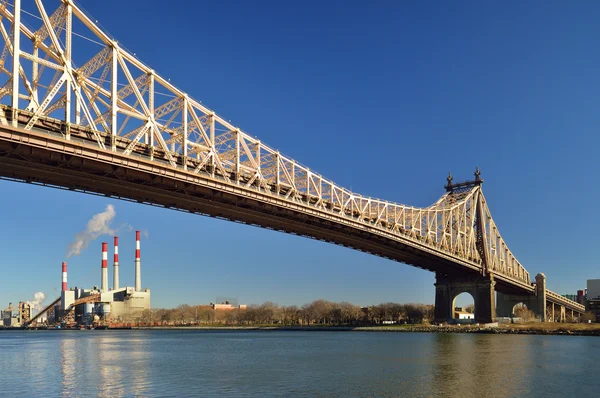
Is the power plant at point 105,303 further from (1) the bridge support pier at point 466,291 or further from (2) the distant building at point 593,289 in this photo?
(2) the distant building at point 593,289

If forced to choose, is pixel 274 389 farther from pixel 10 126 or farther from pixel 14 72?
pixel 14 72

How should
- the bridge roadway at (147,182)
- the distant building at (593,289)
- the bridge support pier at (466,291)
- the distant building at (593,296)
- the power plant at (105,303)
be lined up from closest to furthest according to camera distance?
1. the bridge roadway at (147,182)
2. the bridge support pier at (466,291)
3. the distant building at (593,296)
4. the distant building at (593,289)
5. the power plant at (105,303)

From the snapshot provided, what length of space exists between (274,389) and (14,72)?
18.2 meters

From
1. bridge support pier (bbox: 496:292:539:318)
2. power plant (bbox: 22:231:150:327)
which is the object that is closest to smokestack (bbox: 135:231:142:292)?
power plant (bbox: 22:231:150:327)

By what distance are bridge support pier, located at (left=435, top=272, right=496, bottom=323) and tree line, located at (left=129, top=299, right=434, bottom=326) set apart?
59.4 ft

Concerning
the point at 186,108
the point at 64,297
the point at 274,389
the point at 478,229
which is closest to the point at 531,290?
the point at 478,229

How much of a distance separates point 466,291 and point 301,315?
55616 mm

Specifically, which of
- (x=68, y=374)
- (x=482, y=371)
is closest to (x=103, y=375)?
(x=68, y=374)

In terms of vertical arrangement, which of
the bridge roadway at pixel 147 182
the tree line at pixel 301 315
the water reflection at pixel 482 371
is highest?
the bridge roadway at pixel 147 182

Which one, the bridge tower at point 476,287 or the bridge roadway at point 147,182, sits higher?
Result: the bridge roadway at point 147,182

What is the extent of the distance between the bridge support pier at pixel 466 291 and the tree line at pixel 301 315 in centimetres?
1809

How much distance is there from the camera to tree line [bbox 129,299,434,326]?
12238 cm

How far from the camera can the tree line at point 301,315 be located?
4818 inches

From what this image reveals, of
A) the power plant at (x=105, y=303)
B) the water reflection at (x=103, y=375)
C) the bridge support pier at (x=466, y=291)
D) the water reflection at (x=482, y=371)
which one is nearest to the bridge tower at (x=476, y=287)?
the bridge support pier at (x=466, y=291)
